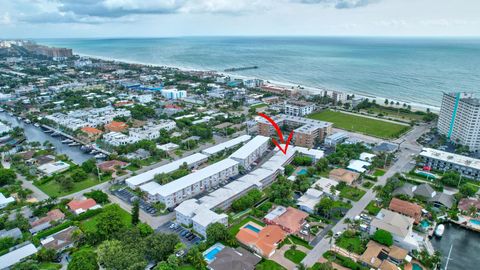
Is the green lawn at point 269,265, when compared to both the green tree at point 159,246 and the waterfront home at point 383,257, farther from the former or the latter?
the green tree at point 159,246

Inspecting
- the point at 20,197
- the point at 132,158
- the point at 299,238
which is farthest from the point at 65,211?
the point at 299,238

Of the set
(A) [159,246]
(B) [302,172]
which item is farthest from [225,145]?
(A) [159,246]

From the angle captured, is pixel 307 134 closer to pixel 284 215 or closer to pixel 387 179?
pixel 387 179

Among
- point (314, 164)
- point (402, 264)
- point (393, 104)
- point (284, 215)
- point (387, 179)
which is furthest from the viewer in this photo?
point (393, 104)

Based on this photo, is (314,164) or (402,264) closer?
(402,264)

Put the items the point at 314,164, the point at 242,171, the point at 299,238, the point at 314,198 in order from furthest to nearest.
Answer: the point at 314,164, the point at 242,171, the point at 314,198, the point at 299,238

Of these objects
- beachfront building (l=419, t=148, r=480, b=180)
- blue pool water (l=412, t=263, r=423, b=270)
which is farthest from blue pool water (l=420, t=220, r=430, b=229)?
beachfront building (l=419, t=148, r=480, b=180)

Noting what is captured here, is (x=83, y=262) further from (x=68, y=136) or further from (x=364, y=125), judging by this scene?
(x=364, y=125)
